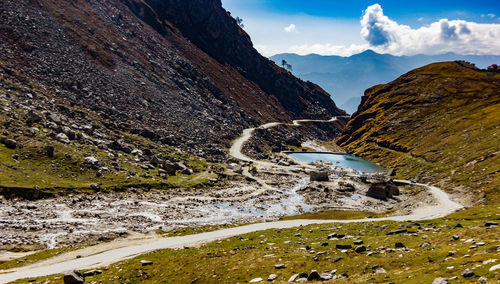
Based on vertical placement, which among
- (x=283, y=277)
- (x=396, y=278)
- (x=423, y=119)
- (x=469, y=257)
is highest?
(x=423, y=119)

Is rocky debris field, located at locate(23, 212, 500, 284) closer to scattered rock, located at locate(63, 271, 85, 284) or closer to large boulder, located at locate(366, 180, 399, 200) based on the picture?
scattered rock, located at locate(63, 271, 85, 284)

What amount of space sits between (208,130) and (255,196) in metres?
76.6

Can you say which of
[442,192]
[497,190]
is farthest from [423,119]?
[497,190]

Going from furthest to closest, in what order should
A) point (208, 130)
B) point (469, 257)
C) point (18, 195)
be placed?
point (208, 130)
point (18, 195)
point (469, 257)

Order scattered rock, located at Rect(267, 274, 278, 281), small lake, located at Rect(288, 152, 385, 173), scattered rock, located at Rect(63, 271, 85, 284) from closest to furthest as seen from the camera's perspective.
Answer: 1. scattered rock, located at Rect(267, 274, 278, 281)
2. scattered rock, located at Rect(63, 271, 85, 284)
3. small lake, located at Rect(288, 152, 385, 173)

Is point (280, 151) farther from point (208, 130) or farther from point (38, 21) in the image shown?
point (38, 21)

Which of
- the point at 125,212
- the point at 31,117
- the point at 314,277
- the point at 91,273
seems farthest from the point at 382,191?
the point at 31,117

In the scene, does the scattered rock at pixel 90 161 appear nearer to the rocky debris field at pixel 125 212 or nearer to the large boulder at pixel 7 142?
the rocky debris field at pixel 125 212

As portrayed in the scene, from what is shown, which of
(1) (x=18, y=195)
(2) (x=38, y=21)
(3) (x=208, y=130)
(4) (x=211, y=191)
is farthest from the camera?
(3) (x=208, y=130)

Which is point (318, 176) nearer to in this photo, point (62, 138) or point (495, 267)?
point (62, 138)

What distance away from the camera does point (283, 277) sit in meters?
24.0

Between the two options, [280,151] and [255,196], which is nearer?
[255,196]

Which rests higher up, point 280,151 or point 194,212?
point 280,151

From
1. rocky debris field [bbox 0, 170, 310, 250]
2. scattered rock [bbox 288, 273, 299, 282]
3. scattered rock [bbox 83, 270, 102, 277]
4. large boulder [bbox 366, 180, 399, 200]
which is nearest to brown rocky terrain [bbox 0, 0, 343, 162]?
rocky debris field [bbox 0, 170, 310, 250]
